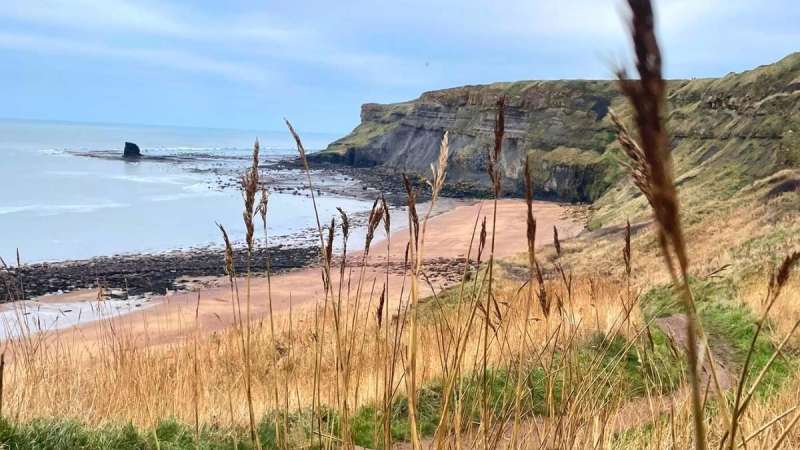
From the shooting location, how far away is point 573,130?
54.0 metres

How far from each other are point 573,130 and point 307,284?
36.5m

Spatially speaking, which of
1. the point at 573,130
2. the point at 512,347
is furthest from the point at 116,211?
the point at 512,347

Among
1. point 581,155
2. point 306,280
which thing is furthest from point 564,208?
point 306,280

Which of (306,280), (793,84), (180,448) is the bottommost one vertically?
(306,280)

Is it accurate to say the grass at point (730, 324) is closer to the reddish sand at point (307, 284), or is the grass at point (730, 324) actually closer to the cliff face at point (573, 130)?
the cliff face at point (573, 130)

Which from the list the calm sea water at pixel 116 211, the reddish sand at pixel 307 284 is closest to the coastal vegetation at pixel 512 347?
the reddish sand at pixel 307 284

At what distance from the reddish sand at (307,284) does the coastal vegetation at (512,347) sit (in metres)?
0.57

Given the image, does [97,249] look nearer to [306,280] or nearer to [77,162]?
[306,280]

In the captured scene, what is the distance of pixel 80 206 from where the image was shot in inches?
1618

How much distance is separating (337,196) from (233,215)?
13065 millimetres

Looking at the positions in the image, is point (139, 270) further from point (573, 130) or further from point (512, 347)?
point (573, 130)

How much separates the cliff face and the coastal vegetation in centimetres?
67

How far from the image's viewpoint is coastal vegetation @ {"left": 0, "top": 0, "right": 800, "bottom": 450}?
1.45 metres

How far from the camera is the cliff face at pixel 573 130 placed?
29.2m
